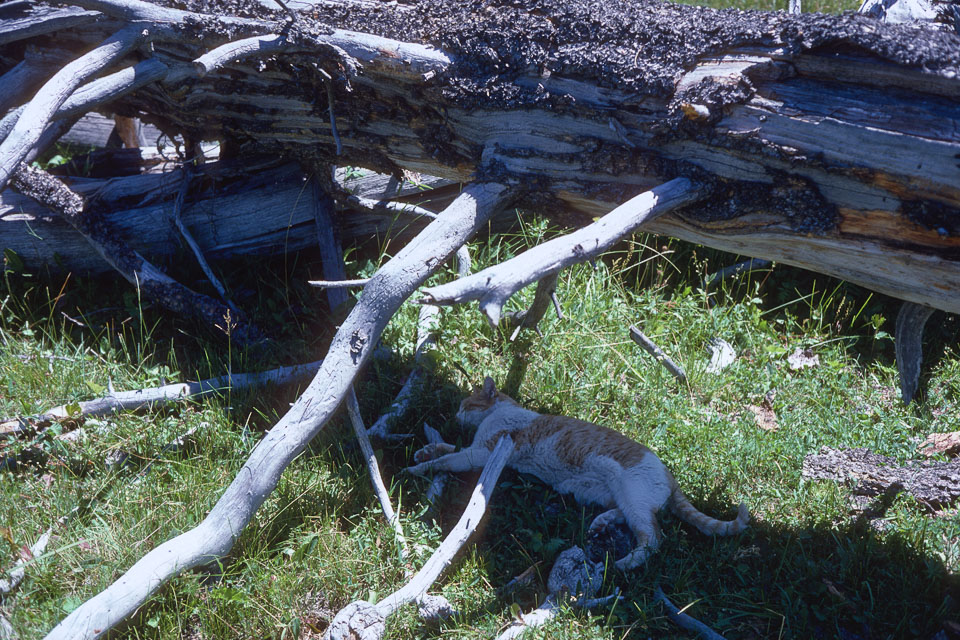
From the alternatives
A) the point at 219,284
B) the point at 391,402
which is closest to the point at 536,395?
the point at 391,402

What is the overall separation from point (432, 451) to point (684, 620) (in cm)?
137

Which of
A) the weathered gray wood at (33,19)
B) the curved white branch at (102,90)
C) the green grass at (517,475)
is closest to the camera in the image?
the green grass at (517,475)

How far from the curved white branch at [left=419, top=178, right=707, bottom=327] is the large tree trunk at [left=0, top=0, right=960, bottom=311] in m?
0.17

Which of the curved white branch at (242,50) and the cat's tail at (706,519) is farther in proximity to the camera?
the cat's tail at (706,519)

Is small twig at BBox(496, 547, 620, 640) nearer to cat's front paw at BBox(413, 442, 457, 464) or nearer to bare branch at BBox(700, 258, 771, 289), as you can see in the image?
cat's front paw at BBox(413, 442, 457, 464)

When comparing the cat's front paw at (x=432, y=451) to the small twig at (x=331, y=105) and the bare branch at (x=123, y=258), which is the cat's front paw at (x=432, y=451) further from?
the small twig at (x=331, y=105)

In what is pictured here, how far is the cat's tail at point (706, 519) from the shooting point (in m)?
3.07

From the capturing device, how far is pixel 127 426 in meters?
3.56

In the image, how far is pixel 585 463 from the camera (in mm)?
3326

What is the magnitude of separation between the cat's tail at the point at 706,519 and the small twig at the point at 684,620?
380mm

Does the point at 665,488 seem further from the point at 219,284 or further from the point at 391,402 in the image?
the point at 219,284

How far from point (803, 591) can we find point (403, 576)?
1.66 metres

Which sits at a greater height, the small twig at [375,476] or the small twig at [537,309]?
the small twig at [537,309]

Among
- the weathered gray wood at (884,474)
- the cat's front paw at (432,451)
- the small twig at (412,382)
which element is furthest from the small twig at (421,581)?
the weathered gray wood at (884,474)
